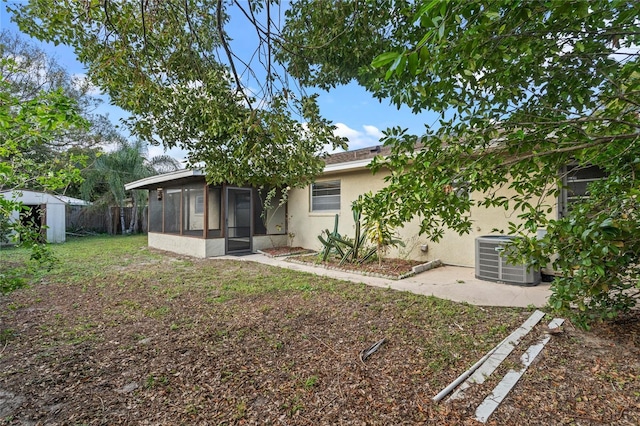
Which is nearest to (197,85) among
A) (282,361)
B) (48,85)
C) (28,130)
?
(28,130)

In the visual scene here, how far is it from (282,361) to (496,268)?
446cm

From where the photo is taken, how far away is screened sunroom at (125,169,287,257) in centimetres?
927

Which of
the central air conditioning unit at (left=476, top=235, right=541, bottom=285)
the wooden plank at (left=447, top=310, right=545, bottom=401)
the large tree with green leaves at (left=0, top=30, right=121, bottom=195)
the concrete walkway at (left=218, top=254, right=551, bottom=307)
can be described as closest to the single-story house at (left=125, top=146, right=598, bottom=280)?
the concrete walkway at (left=218, top=254, right=551, bottom=307)

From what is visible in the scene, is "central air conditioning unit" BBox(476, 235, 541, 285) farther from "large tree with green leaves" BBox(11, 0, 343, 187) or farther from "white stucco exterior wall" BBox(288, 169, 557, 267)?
"large tree with green leaves" BBox(11, 0, 343, 187)

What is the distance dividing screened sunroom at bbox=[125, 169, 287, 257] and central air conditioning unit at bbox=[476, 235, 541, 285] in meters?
5.83

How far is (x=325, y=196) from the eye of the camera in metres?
9.72

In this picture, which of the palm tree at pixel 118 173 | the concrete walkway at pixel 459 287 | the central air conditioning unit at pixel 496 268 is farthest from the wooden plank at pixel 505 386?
the palm tree at pixel 118 173

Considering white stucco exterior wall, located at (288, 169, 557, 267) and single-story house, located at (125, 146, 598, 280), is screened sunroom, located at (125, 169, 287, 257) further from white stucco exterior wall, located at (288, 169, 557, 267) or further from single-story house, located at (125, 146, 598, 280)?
white stucco exterior wall, located at (288, 169, 557, 267)

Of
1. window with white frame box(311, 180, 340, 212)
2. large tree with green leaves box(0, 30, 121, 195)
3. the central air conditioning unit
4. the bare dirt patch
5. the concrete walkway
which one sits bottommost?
the concrete walkway

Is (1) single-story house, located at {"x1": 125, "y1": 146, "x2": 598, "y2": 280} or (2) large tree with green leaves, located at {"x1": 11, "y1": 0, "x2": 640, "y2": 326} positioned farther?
(1) single-story house, located at {"x1": 125, "y1": 146, "x2": 598, "y2": 280}

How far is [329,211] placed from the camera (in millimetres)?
9562

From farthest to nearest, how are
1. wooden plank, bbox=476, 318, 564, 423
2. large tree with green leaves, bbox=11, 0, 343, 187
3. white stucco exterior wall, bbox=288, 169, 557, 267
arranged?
white stucco exterior wall, bbox=288, 169, 557, 267 → large tree with green leaves, bbox=11, 0, 343, 187 → wooden plank, bbox=476, 318, 564, 423

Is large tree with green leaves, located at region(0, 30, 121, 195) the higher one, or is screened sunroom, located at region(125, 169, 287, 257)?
large tree with green leaves, located at region(0, 30, 121, 195)

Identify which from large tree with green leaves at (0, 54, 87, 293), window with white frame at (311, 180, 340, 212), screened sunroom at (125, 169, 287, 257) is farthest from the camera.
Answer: window with white frame at (311, 180, 340, 212)
